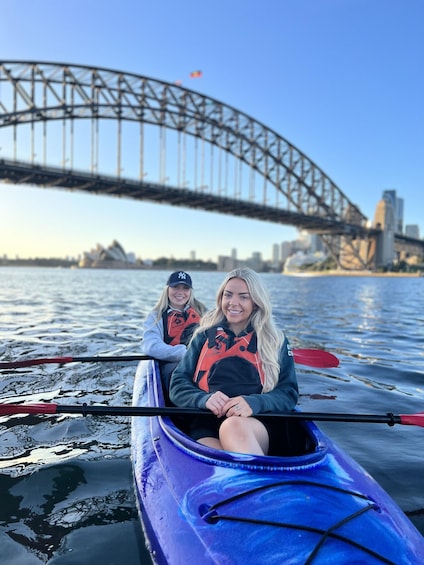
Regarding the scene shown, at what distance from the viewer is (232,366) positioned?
8.96 ft

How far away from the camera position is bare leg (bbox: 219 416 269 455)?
224 cm

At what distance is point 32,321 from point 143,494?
9.96m

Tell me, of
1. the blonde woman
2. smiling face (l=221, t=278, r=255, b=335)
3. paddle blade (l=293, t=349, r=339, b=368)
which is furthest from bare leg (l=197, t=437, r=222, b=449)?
paddle blade (l=293, t=349, r=339, b=368)

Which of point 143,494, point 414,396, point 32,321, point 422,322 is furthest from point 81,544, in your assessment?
point 422,322

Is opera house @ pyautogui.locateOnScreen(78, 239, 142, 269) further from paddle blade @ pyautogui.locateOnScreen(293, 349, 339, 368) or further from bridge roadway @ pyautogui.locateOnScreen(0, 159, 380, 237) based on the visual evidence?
paddle blade @ pyautogui.locateOnScreen(293, 349, 339, 368)

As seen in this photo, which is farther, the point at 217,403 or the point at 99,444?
the point at 99,444

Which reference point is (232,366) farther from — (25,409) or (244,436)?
(25,409)

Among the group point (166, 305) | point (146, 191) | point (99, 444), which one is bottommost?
point (99, 444)

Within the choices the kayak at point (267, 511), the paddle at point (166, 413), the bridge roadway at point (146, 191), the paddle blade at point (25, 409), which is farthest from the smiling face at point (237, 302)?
the bridge roadway at point (146, 191)

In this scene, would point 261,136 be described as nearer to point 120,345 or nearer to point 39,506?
point 120,345

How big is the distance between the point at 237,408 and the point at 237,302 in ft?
2.25

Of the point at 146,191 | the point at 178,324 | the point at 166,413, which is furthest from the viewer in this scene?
the point at 146,191

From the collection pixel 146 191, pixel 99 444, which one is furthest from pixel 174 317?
pixel 146 191

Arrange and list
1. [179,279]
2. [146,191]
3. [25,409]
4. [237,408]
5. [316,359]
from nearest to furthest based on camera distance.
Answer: [237,408] → [25,409] → [179,279] → [316,359] → [146,191]
